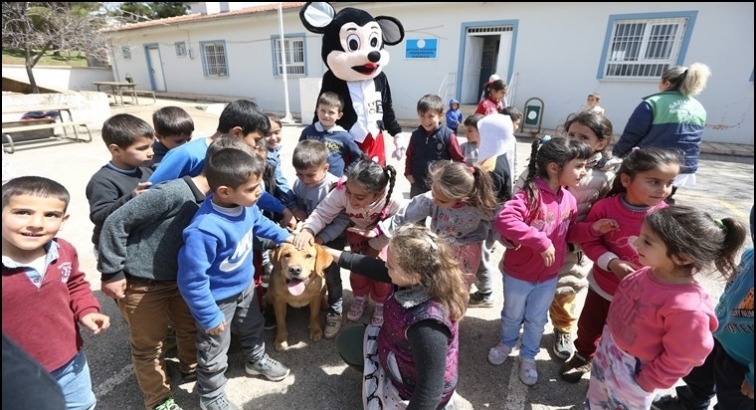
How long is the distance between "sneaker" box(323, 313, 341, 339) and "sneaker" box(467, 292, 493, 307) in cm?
110

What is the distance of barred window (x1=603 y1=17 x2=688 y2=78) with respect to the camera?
32.3ft

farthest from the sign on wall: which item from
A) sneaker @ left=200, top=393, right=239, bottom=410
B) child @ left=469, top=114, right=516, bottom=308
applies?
sneaker @ left=200, top=393, right=239, bottom=410

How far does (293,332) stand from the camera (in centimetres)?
293

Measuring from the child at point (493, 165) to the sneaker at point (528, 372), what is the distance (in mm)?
751

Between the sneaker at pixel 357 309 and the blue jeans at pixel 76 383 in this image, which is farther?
the sneaker at pixel 357 309

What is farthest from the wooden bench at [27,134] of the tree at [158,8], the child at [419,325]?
the tree at [158,8]

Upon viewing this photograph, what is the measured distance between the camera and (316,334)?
285cm

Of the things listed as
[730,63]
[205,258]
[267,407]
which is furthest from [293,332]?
[730,63]

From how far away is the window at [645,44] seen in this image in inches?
382

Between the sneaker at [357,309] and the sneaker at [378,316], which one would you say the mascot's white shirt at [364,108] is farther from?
the sneaker at [378,316]

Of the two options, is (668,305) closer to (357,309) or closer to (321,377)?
(321,377)

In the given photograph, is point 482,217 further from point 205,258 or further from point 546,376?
point 205,258

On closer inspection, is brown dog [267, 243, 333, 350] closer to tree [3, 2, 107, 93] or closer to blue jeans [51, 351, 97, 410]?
blue jeans [51, 351, 97, 410]

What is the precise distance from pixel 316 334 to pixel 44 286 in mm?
1680
